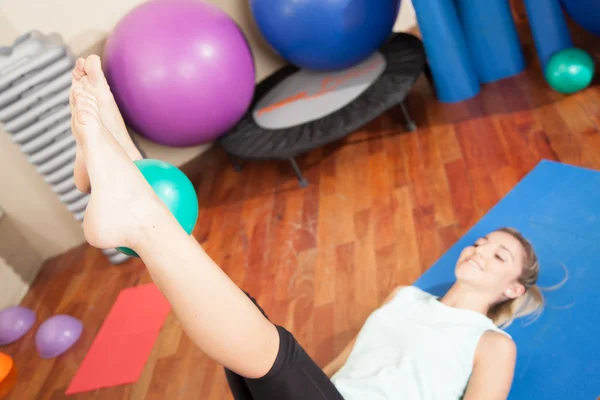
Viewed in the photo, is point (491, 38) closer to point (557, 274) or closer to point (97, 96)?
point (557, 274)

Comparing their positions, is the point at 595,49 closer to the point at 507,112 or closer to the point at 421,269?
the point at 507,112

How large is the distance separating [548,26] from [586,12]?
157mm

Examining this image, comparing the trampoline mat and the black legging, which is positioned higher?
the black legging

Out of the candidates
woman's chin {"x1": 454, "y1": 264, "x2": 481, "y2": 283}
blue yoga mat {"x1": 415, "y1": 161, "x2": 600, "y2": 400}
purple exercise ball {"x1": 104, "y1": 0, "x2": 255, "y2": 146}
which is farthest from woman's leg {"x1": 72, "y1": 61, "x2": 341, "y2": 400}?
purple exercise ball {"x1": 104, "y1": 0, "x2": 255, "y2": 146}

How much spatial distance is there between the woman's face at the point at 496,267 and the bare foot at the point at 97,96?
91 cm

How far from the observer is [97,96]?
1.27 meters

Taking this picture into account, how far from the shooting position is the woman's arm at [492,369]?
1265mm

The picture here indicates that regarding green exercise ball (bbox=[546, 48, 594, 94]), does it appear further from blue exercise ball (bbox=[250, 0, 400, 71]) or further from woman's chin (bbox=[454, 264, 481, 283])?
woman's chin (bbox=[454, 264, 481, 283])

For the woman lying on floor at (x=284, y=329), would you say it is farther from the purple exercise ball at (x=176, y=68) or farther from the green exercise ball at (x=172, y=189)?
the purple exercise ball at (x=176, y=68)

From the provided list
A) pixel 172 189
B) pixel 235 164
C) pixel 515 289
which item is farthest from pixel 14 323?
pixel 515 289

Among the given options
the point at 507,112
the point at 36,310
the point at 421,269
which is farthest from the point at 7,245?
the point at 507,112

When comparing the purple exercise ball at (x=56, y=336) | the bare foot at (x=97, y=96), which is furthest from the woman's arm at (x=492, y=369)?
the purple exercise ball at (x=56, y=336)

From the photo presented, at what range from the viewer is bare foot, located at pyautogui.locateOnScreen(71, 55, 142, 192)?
1.19m

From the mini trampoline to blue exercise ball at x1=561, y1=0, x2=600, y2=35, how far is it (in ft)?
2.06
